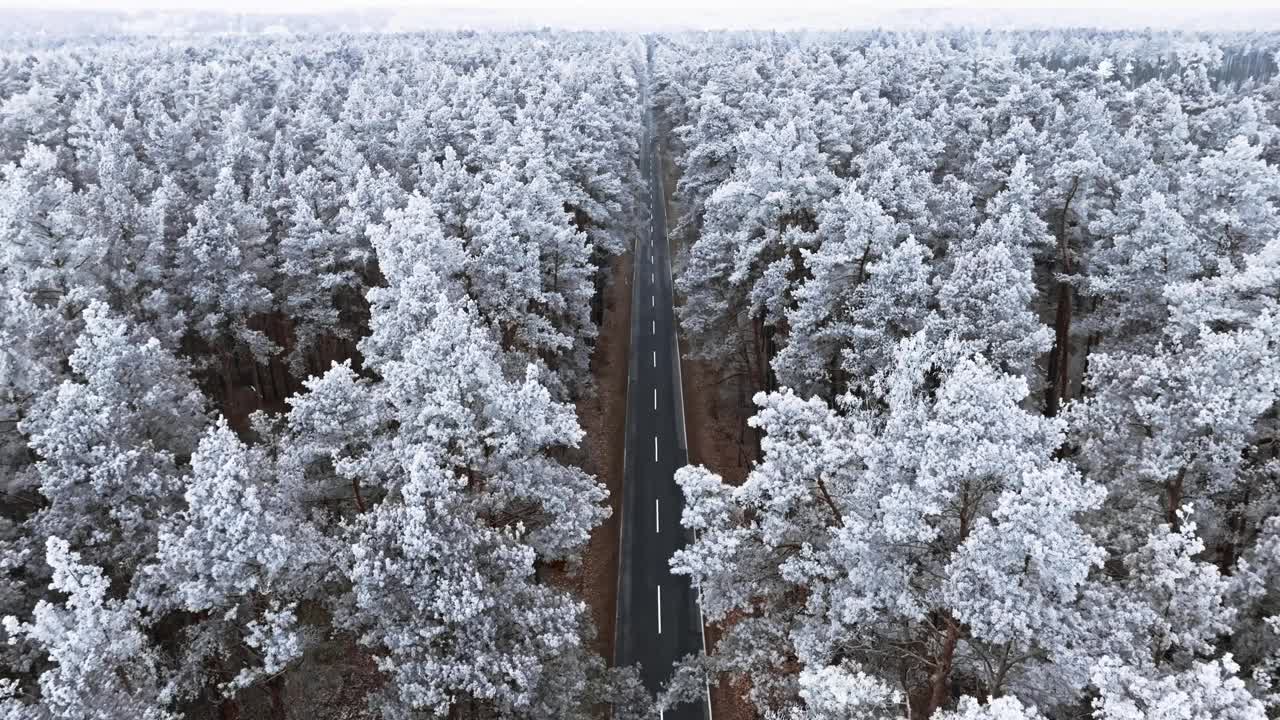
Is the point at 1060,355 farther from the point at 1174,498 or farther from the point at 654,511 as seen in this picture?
the point at 654,511

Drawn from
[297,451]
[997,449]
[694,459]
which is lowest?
[694,459]

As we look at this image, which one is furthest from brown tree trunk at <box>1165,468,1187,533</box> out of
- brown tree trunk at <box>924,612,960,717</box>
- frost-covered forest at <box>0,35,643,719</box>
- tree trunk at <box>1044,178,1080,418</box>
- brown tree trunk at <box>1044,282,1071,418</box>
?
brown tree trunk at <box>1044,282,1071,418</box>

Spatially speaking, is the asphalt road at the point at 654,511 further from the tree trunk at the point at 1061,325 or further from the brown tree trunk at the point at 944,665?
the tree trunk at the point at 1061,325

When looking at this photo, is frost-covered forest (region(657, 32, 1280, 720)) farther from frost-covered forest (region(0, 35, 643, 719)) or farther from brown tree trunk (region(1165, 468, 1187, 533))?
frost-covered forest (region(0, 35, 643, 719))

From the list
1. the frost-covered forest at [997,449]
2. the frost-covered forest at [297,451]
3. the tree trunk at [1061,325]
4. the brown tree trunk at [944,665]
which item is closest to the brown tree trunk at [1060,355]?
the tree trunk at [1061,325]

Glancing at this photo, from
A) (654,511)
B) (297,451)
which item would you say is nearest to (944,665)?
(297,451)

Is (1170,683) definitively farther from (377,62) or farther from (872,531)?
(377,62)
